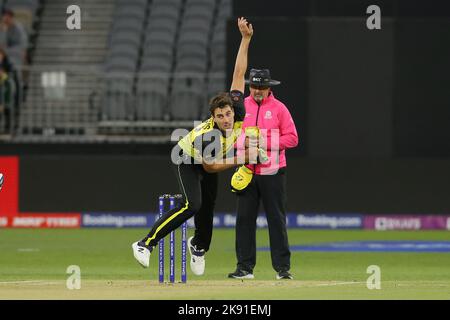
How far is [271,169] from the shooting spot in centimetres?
1317

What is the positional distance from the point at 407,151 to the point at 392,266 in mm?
5448

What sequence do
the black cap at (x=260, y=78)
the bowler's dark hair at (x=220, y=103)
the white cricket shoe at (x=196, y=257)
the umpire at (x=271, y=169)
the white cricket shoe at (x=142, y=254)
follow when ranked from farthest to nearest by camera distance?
the umpire at (x=271, y=169) → the black cap at (x=260, y=78) → the white cricket shoe at (x=196, y=257) → the bowler's dark hair at (x=220, y=103) → the white cricket shoe at (x=142, y=254)

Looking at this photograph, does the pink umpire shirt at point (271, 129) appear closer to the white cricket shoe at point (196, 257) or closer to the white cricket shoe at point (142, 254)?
the white cricket shoe at point (196, 257)

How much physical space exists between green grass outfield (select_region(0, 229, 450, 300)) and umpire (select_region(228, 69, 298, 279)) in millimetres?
357

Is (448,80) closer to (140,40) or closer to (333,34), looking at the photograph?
(333,34)

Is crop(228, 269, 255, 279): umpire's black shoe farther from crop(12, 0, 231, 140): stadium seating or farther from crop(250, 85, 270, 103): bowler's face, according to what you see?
crop(12, 0, 231, 140): stadium seating

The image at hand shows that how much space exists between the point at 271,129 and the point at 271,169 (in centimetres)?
38

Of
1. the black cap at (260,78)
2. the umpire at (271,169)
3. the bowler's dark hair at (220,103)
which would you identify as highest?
the black cap at (260,78)

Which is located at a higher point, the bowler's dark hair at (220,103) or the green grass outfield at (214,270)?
the bowler's dark hair at (220,103)

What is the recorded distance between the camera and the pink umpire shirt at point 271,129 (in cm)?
1312

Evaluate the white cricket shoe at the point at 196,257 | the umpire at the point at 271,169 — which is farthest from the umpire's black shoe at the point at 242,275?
the white cricket shoe at the point at 196,257

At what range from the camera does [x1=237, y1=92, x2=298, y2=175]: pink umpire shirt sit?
43.0 ft

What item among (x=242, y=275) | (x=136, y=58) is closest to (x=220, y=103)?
(x=242, y=275)

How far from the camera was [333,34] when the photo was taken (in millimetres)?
20625
